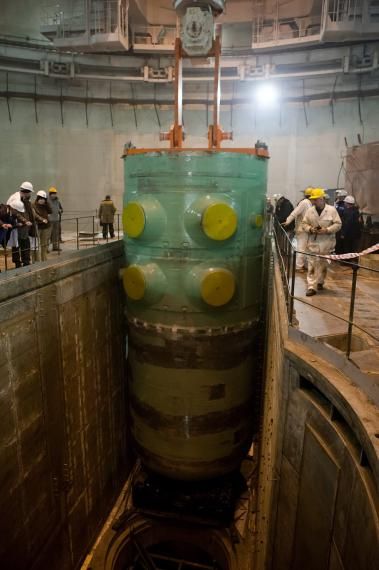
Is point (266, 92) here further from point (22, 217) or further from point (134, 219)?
point (134, 219)

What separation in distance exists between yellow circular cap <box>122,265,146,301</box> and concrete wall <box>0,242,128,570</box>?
866 mm

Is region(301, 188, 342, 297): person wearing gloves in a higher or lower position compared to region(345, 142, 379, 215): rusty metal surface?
lower

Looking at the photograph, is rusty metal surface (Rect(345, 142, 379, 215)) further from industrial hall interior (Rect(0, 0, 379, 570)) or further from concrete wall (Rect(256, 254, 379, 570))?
concrete wall (Rect(256, 254, 379, 570))

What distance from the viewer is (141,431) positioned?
6500mm

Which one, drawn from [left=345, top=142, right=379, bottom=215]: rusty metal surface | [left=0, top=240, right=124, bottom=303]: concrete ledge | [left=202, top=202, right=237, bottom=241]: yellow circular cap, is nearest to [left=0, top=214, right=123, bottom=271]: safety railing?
[left=0, top=240, right=124, bottom=303]: concrete ledge

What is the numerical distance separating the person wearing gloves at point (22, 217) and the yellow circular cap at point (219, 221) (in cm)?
359

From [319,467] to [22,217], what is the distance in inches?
240

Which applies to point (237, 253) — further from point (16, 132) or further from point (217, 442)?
point (16, 132)

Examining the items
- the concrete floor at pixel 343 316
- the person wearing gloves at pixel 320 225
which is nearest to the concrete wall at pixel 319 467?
the concrete floor at pixel 343 316

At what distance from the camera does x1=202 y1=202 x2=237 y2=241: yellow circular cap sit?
16.4ft

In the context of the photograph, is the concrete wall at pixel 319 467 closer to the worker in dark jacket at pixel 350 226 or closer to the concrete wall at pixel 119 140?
the worker in dark jacket at pixel 350 226

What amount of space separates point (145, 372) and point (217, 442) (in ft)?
5.40

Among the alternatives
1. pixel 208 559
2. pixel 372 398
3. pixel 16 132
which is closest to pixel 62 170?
pixel 16 132

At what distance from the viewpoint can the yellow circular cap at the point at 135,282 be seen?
5.45 meters
